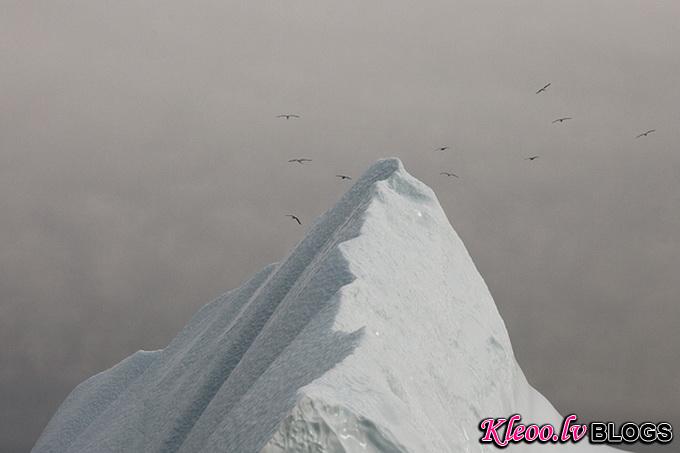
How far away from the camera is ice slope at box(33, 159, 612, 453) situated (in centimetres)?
594

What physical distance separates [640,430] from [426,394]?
320 cm

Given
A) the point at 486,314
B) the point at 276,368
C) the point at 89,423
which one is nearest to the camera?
the point at 276,368

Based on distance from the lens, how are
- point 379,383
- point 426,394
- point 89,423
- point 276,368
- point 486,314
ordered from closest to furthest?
point 379,383, point 276,368, point 426,394, point 486,314, point 89,423

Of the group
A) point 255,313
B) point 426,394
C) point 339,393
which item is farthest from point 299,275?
point 339,393

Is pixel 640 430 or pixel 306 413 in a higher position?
pixel 306 413

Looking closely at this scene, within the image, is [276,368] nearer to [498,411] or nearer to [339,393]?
[339,393]

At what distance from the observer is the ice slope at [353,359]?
5.94 m

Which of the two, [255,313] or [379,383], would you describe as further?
[255,313]

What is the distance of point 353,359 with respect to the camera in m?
6.54

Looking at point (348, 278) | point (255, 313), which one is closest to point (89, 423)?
point (255, 313)

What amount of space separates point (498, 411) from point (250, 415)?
15.5 ft

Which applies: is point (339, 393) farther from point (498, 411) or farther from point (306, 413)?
point (498, 411)

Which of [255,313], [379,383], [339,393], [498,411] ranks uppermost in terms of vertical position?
[339,393]

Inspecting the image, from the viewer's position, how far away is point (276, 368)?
7297 mm
